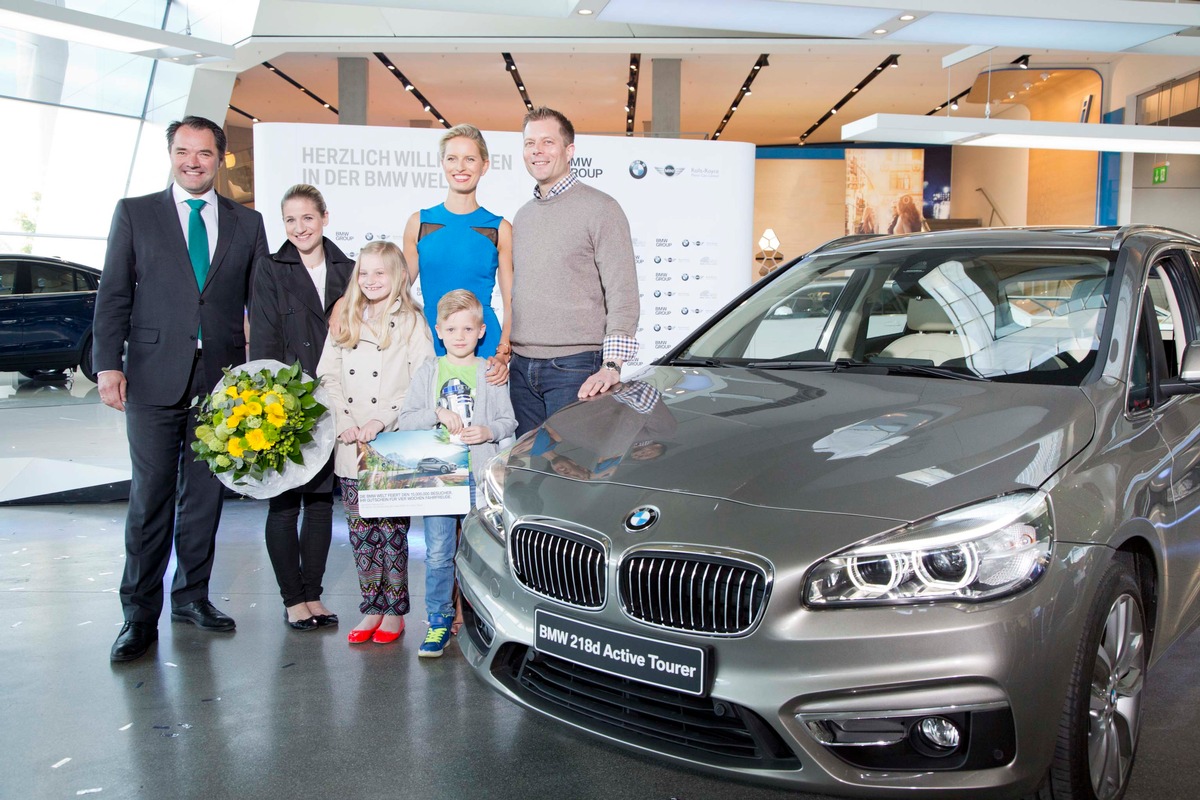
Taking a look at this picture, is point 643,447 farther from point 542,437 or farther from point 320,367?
point 320,367

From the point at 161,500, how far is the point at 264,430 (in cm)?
65

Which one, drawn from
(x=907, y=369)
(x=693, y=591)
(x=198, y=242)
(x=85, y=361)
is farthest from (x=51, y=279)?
(x=693, y=591)

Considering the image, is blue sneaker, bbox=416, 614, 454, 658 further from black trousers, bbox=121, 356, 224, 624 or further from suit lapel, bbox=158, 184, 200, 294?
suit lapel, bbox=158, 184, 200, 294

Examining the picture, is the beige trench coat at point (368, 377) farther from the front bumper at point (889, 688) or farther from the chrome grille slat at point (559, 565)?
the front bumper at point (889, 688)

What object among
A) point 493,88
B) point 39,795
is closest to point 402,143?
point 39,795

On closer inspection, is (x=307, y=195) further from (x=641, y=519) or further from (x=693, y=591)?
(x=693, y=591)

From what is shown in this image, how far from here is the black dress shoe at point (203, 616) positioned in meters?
3.56

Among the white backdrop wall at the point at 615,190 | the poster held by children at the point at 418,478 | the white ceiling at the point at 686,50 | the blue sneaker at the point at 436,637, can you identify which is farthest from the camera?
the white backdrop wall at the point at 615,190

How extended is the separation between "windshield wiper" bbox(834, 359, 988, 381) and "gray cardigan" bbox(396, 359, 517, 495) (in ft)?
3.64

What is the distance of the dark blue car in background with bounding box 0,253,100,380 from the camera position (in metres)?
7.02

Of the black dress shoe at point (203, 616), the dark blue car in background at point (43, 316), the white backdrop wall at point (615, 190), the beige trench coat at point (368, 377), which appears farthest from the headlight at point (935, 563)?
the dark blue car in background at point (43, 316)

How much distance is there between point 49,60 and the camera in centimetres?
822

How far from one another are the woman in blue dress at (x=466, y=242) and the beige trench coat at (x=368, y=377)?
176 millimetres

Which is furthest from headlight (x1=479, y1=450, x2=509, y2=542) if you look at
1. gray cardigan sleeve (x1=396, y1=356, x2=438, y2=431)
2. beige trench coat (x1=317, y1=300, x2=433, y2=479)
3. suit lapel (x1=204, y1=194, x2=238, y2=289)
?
suit lapel (x1=204, y1=194, x2=238, y2=289)
